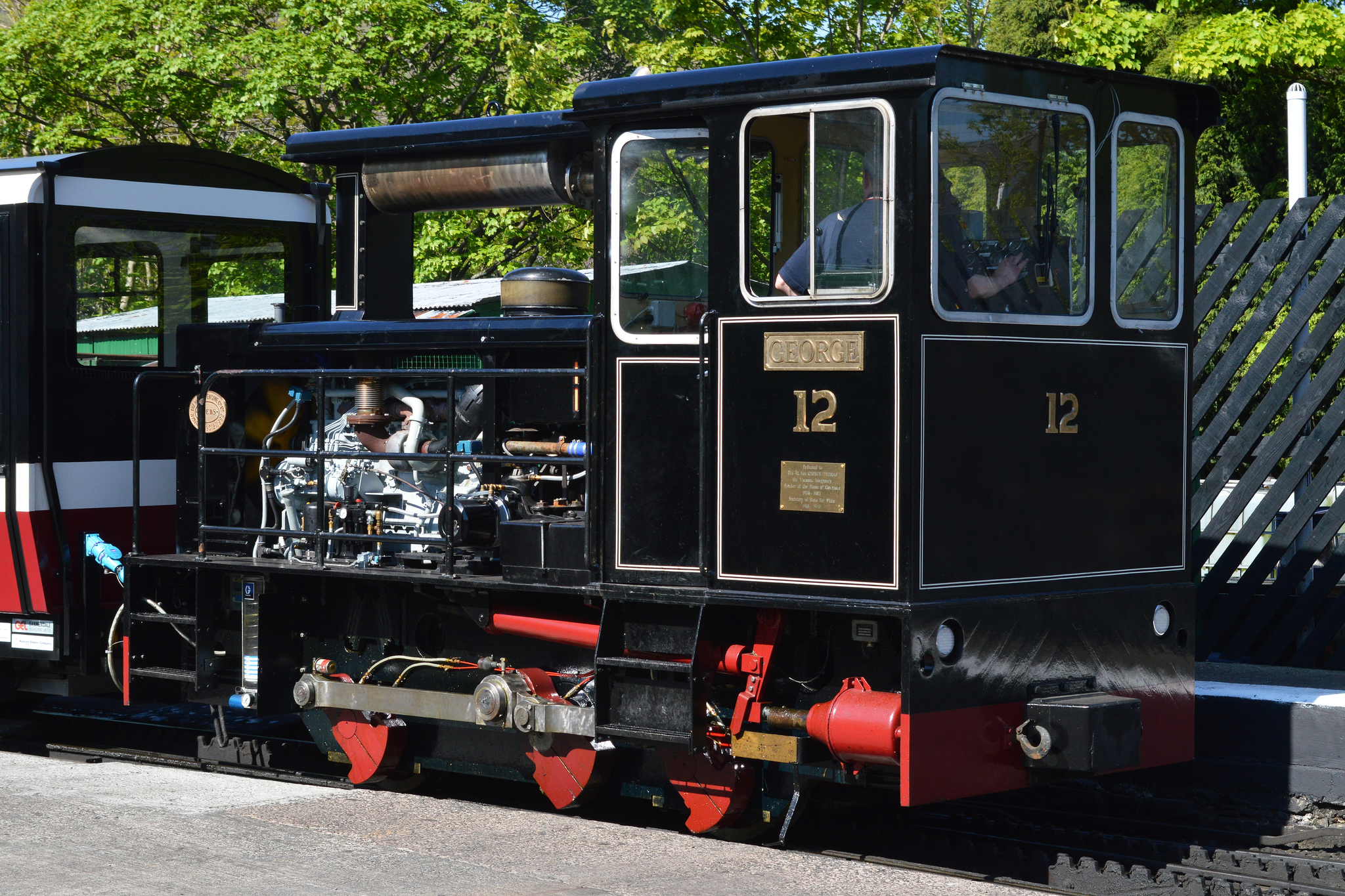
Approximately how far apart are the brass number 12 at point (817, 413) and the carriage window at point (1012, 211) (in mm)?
535

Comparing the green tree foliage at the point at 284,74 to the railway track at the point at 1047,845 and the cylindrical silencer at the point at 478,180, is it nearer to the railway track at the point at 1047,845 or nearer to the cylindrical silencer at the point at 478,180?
the cylindrical silencer at the point at 478,180

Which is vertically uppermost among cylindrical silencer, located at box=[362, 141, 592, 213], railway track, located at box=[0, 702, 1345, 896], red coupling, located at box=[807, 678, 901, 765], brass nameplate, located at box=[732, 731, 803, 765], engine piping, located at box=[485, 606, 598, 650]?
cylindrical silencer, located at box=[362, 141, 592, 213]

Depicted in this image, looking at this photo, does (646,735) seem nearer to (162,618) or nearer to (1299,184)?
(162,618)

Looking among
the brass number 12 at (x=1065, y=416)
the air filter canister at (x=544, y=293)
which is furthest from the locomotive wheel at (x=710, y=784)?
the air filter canister at (x=544, y=293)

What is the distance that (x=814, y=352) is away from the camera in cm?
573

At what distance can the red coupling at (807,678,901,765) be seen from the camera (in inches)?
220

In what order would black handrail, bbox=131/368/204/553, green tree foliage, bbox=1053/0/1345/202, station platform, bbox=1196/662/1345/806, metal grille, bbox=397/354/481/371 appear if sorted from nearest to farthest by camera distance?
station platform, bbox=1196/662/1345/806
metal grille, bbox=397/354/481/371
black handrail, bbox=131/368/204/553
green tree foliage, bbox=1053/0/1345/202

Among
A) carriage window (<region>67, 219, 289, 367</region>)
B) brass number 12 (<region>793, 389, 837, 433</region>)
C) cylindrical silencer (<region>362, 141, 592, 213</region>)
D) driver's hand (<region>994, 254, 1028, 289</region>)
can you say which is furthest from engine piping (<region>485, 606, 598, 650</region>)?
carriage window (<region>67, 219, 289, 367</region>)

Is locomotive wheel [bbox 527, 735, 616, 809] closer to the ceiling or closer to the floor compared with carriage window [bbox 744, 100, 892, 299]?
closer to the floor

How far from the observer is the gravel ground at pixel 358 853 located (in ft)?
18.2

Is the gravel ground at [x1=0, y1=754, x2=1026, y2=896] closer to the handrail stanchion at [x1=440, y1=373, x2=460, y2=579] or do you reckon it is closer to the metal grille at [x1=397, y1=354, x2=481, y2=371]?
the handrail stanchion at [x1=440, y1=373, x2=460, y2=579]

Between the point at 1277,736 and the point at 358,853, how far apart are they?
420 centimetres

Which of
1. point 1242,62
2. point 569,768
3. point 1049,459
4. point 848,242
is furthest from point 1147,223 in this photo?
point 1242,62

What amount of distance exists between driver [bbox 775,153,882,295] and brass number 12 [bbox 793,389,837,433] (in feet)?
1.31
